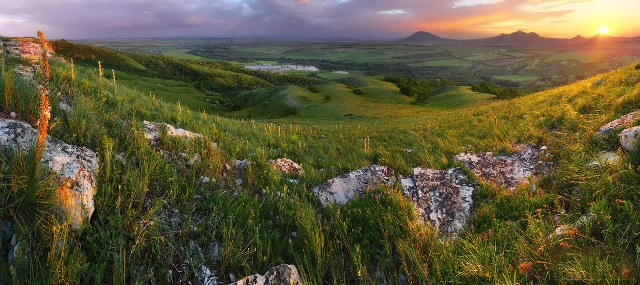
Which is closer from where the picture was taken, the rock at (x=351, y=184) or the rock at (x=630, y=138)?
the rock at (x=630, y=138)

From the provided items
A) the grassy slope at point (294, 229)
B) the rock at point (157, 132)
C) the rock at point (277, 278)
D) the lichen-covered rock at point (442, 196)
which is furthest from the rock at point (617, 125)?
the rock at point (157, 132)

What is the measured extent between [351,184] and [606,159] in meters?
4.67

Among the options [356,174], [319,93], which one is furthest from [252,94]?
[356,174]

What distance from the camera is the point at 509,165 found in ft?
25.6

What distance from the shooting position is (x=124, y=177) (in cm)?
480

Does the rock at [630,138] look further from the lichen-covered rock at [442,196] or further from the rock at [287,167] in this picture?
the rock at [287,167]

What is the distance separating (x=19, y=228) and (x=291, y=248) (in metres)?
3.12

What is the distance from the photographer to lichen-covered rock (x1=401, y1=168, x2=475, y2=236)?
5645mm

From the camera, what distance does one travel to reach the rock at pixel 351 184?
6336 millimetres

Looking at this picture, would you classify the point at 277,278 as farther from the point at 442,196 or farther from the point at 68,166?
the point at 442,196

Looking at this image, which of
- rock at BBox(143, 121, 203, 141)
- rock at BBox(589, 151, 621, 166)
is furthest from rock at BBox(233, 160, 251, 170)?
rock at BBox(589, 151, 621, 166)

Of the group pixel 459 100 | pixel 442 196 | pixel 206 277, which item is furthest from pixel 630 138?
pixel 459 100

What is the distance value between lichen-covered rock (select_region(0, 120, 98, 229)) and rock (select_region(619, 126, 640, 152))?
29.5ft

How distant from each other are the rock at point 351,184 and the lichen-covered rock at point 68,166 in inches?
147
